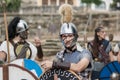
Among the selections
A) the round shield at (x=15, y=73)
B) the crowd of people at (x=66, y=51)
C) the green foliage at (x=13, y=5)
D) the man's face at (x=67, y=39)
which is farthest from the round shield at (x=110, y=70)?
the green foliage at (x=13, y=5)

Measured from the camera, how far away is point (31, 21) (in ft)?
164

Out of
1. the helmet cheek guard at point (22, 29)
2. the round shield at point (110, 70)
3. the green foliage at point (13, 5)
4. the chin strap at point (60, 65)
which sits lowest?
the green foliage at point (13, 5)

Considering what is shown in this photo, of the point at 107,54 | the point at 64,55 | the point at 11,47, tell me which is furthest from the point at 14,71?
the point at 107,54

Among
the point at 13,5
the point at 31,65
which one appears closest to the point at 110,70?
the point at 31,65

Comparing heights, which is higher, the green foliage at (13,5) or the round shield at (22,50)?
the round shield at (22,50)

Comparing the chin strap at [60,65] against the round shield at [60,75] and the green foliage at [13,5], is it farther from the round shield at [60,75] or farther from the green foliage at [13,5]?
the green foliage at [13,5]

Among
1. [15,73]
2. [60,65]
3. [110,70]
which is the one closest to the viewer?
[60,65]

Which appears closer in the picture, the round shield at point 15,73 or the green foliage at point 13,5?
the round shield at point 15,73

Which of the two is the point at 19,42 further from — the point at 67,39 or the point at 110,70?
the point at 67,39

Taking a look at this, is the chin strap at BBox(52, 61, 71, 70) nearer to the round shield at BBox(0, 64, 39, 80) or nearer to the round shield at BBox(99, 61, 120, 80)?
the round shield at BBox(0, 64, 39, 80)

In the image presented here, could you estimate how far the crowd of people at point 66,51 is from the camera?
18.2ft

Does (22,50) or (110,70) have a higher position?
(22,50)

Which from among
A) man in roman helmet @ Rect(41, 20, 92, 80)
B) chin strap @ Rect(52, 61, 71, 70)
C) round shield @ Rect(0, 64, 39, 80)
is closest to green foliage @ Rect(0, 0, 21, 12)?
man in roman helmet @ Rect(41, 20, 92, 80)

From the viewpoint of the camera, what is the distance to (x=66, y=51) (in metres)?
5.76
